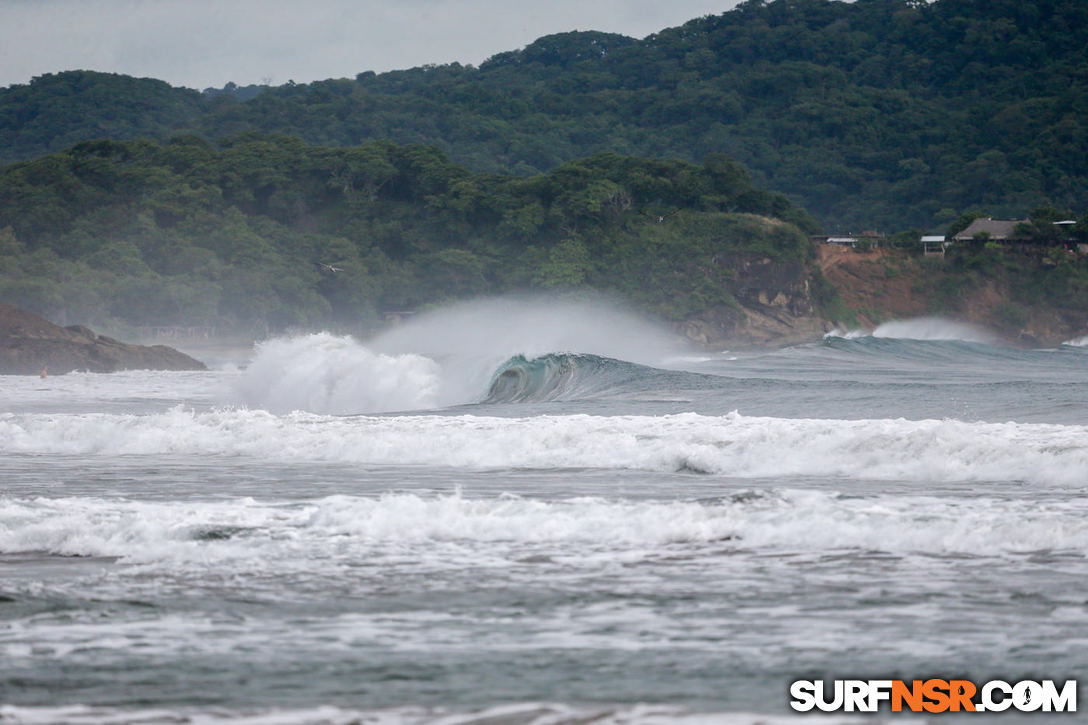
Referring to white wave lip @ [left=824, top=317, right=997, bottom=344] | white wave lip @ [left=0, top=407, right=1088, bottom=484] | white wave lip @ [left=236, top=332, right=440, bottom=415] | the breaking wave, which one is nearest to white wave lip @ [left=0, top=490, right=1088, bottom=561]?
the breaking wave

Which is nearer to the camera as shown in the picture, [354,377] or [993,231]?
[354,377]

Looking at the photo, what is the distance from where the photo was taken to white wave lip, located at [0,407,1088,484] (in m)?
14.1

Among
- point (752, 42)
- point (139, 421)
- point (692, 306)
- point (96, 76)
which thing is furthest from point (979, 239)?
point (96, 76)

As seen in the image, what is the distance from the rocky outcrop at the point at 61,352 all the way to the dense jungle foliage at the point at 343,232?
25190 mm

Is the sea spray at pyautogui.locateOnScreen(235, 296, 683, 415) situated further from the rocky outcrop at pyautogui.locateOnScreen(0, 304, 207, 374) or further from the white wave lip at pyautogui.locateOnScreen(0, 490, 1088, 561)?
the white wave lip at pyautogui.locateOnScreen(0, 490, 1088, 561)

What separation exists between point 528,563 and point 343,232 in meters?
82.7

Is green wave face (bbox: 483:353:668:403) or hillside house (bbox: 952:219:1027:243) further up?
hillside house (bbox: 952:219:1027:243)

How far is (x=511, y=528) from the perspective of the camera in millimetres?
10734

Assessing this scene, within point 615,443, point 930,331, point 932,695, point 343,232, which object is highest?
point 343,232

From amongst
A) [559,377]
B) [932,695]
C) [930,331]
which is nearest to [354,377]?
[559,377]

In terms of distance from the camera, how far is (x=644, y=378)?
95.8 ft

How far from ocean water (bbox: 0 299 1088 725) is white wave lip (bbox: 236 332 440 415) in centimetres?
855

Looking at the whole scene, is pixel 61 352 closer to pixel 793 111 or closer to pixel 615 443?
pixel 615 443

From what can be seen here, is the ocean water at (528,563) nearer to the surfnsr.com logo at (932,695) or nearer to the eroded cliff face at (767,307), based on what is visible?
the surfnsr.com logo at (932,695)
